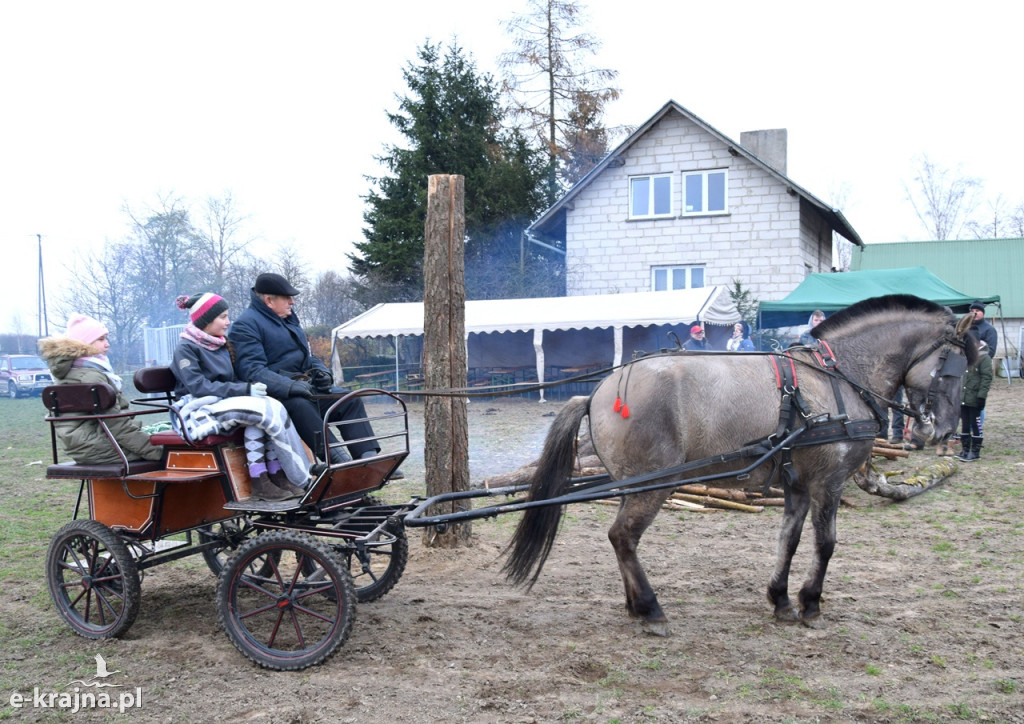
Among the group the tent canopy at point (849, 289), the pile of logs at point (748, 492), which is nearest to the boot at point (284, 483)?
the pile of logs at point (748, 492)

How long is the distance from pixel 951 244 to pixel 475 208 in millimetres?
16816

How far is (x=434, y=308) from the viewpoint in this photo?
19.7 feet

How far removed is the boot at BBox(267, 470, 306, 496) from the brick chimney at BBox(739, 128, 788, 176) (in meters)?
21.6

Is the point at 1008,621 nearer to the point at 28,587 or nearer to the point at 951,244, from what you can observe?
the point at 28,587

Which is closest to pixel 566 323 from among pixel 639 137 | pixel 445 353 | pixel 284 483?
pixel 639 137

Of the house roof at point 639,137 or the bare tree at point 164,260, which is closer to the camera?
the house roof at point 639,137

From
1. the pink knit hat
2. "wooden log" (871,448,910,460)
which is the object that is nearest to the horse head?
"wooden log" (871,448,910,460)

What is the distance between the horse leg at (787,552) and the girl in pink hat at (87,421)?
384 centimetres


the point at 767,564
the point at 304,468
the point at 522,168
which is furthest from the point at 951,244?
the point at 304,468

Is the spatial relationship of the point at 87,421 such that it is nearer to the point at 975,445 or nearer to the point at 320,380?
the point at 320,380

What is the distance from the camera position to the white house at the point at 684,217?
20.9m

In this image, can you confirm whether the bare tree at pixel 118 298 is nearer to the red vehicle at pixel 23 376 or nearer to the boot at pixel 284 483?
the red vehicle at pixel 23 376

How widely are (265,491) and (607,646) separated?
7.02ft

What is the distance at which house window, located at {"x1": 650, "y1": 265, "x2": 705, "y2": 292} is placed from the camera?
2195 cm
